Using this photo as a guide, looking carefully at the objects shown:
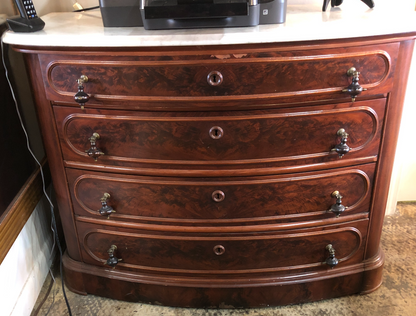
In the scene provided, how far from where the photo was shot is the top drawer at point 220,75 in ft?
3.34

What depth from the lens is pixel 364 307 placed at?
1380mm

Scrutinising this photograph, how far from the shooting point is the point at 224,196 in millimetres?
1193

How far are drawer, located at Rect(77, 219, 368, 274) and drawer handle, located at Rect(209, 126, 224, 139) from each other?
37 cm

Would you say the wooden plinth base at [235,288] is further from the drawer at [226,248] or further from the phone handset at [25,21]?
the phone handset at [25,21]

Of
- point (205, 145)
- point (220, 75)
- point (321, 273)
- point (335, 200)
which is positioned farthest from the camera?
point (321, 273)

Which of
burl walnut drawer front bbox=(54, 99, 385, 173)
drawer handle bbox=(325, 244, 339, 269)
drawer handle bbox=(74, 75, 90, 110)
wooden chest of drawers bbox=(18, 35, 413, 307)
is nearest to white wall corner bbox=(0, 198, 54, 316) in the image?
wooden chest of drawers bbox=(18, 35, 413, 307)

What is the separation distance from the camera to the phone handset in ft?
3.47

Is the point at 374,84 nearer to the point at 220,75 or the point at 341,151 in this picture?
the point at 341,151

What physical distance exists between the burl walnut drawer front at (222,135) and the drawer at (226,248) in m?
0.27

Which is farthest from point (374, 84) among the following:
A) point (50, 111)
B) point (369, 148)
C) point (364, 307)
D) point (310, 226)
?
point (50, 111)

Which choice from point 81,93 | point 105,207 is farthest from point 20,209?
point 81,93

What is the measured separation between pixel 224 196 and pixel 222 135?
0.21 m

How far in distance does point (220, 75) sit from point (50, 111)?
560 millimetres

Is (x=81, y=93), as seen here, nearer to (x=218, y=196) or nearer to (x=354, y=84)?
(x=218, y=196)
